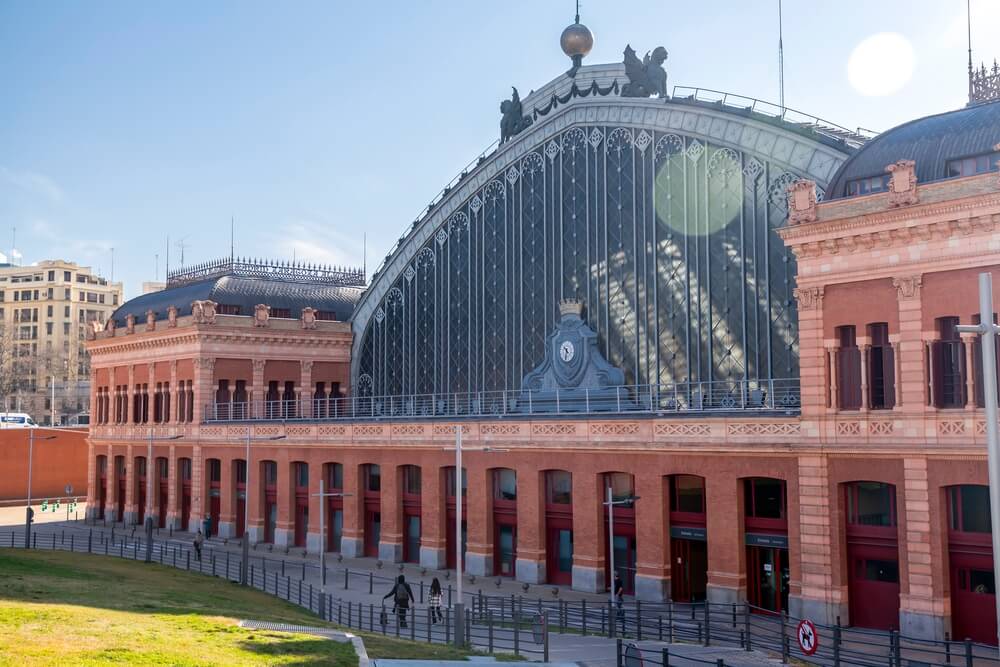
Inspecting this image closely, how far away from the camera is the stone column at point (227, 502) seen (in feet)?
247

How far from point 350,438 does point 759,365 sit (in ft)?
86.5

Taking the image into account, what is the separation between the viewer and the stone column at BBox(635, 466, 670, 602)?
46344 millimetres

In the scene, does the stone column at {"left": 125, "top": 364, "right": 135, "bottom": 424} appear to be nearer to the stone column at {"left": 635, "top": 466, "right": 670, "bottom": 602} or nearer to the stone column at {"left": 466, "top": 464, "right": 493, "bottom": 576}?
the stone column at {"left": 466, "top": 464, "right": 493, "bottom": 576}

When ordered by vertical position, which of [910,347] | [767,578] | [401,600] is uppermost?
[910,347]

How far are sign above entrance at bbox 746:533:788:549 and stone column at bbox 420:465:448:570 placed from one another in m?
19.8

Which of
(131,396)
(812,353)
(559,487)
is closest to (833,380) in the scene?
(812,353)

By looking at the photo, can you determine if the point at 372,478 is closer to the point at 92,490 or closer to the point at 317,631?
the point at 317,631

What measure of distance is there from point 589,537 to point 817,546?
12.5 metres

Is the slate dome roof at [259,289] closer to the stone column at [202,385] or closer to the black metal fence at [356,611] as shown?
the stone column at [202,385]

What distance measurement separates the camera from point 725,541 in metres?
43.9

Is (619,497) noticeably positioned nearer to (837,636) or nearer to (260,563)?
(837,636)

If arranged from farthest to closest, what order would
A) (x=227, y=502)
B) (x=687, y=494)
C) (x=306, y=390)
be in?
1. (x=306, y=390)
2. (x=227, y=502)
3. (x=687, y=494)

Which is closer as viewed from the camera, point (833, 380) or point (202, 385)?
point (833, 380)

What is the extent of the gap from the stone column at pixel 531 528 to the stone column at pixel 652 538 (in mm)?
6578
